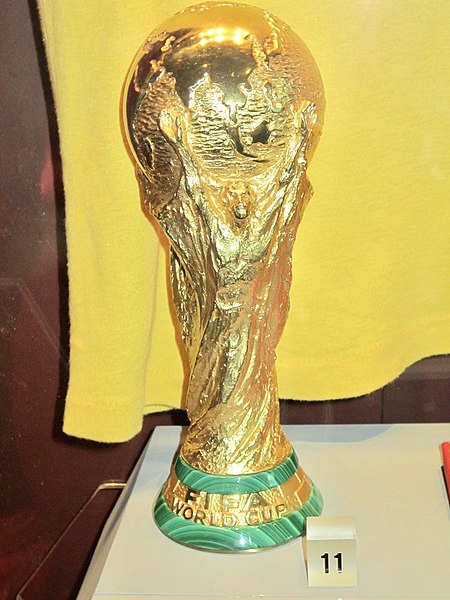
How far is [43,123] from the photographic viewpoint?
0.88 m

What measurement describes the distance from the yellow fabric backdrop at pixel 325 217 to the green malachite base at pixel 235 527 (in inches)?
5.6

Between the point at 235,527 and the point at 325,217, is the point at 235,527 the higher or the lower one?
the lower one

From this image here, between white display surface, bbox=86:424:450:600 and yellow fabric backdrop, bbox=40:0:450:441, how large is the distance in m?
0.07

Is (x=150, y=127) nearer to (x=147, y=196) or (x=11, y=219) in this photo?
(x=147, y=196)

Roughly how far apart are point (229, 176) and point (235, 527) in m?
0.30

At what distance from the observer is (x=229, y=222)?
593mm

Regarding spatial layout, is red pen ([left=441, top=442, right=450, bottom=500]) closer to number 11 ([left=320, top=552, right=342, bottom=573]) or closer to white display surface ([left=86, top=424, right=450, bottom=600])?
white display surface ([left=86, top=424, right=450, bottom=600])

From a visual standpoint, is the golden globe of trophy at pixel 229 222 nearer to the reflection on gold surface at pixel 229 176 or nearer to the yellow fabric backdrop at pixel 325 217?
the reflection on gold surface at pixel 229 176

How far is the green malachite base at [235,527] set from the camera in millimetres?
639

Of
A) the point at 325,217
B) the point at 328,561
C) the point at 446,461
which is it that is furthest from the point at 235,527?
the point at 325,217

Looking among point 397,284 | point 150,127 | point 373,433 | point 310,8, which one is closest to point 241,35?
point 150,127

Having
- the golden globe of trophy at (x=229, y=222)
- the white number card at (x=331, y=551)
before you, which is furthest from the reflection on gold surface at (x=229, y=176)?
the white number card at (x=331, y=551)

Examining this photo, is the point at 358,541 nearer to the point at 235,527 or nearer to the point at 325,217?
the point at 235,527

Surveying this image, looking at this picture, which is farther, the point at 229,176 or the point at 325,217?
the point at 325,217
